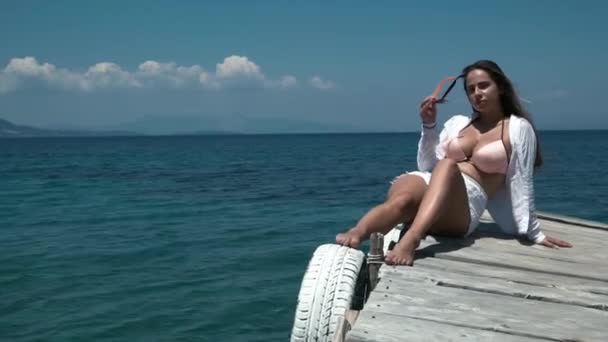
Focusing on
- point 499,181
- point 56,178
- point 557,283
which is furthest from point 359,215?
point 56,178

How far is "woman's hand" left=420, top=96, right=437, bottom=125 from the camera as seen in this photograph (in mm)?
4906

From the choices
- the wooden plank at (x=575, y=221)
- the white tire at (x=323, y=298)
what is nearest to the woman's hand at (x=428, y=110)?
the white tire at (x=323, y=298)

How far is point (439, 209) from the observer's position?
4527 millimetres

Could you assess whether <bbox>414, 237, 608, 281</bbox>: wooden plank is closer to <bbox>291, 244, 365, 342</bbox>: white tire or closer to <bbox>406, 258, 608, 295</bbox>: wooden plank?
<bbox>406, 258, 608, 295</bbox>: wooden plank

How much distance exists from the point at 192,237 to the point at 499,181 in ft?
28.8

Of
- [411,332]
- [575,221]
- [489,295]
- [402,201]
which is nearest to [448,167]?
[402,201]

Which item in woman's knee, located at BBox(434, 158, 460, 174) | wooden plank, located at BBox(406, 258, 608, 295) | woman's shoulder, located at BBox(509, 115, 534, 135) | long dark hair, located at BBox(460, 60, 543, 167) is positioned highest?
long dark hair, located at BBox(460, 60, 543, 167)

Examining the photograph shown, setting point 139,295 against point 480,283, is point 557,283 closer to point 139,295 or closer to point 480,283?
point 480,283

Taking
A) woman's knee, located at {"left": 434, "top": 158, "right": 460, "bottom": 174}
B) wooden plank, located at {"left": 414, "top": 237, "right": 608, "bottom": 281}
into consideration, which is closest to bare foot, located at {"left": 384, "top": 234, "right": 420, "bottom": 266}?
wooden plank, located at {"left": 414, "top": 237, "right": 608, "bottom": 281}

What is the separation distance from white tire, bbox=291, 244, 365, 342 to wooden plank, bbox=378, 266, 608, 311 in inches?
9.3

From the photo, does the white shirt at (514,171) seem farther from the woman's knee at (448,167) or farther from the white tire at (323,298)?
the white tire at (323,298)

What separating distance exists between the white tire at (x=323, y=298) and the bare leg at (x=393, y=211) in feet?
1.56

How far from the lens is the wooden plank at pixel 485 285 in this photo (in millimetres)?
3607

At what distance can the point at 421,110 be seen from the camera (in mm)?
5031
